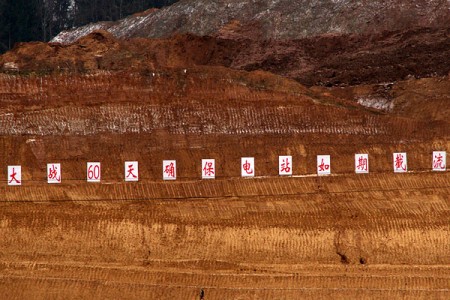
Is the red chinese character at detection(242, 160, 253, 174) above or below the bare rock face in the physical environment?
below

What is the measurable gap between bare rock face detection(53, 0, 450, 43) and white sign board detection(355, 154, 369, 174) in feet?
49.3

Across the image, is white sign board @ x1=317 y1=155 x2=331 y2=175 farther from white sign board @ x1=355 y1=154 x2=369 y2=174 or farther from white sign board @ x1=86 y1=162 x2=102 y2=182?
white sign board @ x1=86 y1=162 x2=102 y2=182

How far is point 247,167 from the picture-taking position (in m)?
31.1

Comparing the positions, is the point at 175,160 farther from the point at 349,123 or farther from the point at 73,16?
the point at 73,16

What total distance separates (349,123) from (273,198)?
388 centimetres

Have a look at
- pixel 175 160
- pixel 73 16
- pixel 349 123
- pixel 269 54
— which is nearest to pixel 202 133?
pixel 175 160

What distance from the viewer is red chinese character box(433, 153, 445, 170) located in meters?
32.3

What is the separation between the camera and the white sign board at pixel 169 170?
1201 inches

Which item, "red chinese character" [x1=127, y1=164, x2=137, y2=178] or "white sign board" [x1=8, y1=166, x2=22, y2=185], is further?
"red chinese character" [x1=127, y1=164, x2=137, y2=178]

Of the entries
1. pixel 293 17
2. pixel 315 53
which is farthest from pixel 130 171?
pixel 293 17

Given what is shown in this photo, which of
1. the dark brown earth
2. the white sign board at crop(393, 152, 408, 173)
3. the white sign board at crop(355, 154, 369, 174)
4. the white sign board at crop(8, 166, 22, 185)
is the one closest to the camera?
the white sign board at crop(8, 166, 22, 185)

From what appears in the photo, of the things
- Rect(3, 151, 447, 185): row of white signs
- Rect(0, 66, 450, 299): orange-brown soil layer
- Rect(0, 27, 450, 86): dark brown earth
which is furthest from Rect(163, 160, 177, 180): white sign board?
Rect(0, 27, 450, 86): dark brown earth

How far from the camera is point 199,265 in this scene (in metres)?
27.6

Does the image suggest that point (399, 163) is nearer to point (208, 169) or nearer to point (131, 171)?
point (208, 169)
